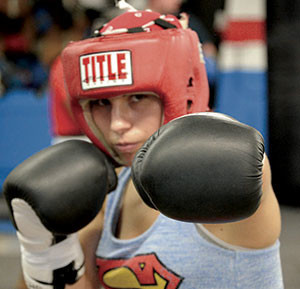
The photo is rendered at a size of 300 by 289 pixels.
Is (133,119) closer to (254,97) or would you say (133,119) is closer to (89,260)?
(89,260)

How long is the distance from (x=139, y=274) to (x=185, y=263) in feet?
0.31

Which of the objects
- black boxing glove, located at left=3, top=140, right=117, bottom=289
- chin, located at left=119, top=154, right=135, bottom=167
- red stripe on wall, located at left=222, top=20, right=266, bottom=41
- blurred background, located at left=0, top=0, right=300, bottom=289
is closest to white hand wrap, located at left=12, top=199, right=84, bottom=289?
black boxing glove, located at left=3, top=140, right=117, bottom=289

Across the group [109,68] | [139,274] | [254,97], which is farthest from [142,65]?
[254,97]

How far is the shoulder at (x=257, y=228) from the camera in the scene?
74 cm

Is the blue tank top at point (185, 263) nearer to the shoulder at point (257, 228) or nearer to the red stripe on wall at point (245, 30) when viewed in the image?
the shoulder at point (257, 228)

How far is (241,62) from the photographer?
3.31 meters

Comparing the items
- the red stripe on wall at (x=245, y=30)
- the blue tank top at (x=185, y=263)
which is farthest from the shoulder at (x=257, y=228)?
the red stripe on wall at (x=245, y=30)

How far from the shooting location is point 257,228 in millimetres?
752

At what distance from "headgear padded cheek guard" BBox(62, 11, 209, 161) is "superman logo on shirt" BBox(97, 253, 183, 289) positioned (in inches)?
10.4

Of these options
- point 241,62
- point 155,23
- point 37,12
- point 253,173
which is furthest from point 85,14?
point 253,173

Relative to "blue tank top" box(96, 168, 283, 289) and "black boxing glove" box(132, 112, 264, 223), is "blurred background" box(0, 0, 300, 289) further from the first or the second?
"black boxing glove" box(132, 112, 264, 223)

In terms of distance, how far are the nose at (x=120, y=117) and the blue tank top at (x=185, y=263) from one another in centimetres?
18

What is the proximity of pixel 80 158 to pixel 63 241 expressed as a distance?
0.20 m

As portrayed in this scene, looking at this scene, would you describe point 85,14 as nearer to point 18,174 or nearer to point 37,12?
point 37,12
